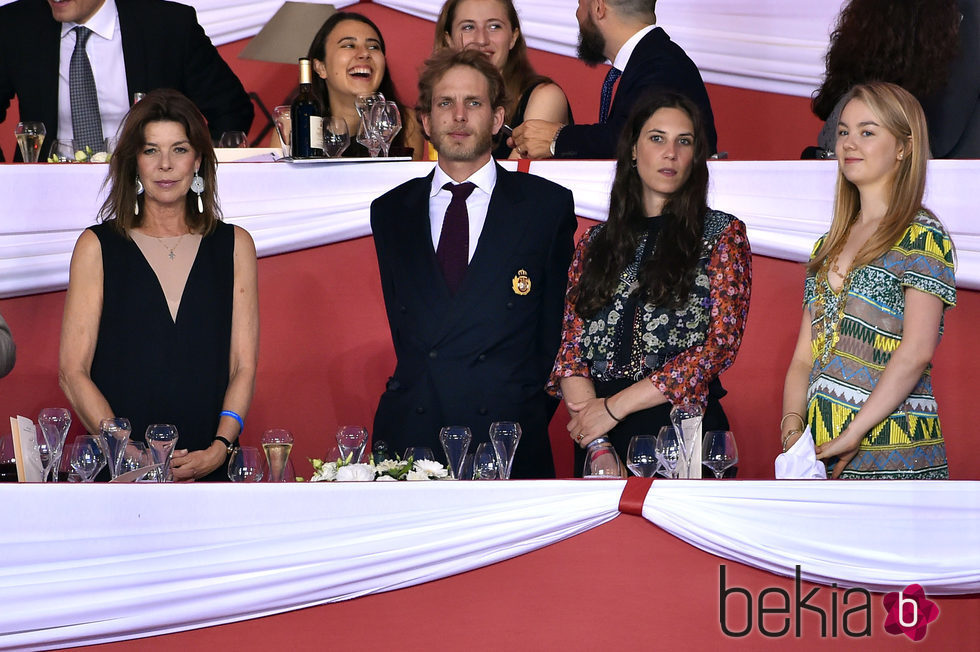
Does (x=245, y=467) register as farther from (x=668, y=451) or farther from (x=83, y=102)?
(x=83, y=102)

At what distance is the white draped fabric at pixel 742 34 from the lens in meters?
5.55

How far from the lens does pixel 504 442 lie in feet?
8.70

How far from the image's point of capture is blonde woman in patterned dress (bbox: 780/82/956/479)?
271cm

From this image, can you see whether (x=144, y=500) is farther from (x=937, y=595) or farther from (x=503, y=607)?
(x=937, y=595)

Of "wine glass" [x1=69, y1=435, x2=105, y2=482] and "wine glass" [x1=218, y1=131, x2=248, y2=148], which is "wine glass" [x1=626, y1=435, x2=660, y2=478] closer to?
"wine glass" [x1=69, y1=435, x2=105, y2=482]

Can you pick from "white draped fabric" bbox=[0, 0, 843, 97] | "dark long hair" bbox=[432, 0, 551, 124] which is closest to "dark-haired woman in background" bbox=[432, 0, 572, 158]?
"dark long hair" bbox=[432, 0, 551, 124]

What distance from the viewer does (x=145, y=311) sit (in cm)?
322

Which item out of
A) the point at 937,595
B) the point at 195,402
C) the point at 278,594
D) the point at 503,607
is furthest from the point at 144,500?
the point at 937,595

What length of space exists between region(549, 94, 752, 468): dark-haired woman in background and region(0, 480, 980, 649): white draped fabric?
1.95 feet

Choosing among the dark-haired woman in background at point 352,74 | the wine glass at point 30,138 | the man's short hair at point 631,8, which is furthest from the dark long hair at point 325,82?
the wine glass at point 30,138

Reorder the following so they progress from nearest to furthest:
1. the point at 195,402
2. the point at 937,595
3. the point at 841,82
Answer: the point at 937,595 → the point at 195,402 → the point at 841,82

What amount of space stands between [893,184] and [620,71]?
125 cm

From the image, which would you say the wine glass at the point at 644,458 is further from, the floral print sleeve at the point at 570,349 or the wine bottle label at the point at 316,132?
the wine bottle label at the point at 316,132

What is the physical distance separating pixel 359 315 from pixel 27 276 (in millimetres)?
938
